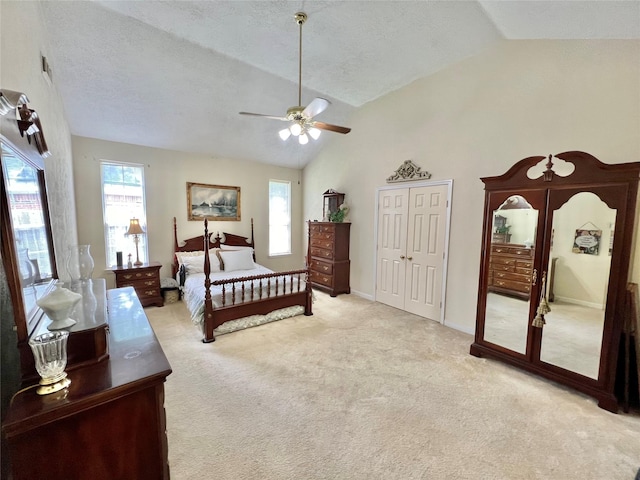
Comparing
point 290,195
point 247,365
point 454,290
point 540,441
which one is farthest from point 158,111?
point 540,441

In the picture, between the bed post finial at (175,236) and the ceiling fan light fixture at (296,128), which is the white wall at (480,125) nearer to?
the ceiling fan light fixture at (296,128)

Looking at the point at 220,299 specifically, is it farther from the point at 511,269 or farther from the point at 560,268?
the point at 560,268

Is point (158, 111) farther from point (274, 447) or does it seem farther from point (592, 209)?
point (592, 209)

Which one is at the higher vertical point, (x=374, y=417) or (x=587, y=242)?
(x=587, y=242)

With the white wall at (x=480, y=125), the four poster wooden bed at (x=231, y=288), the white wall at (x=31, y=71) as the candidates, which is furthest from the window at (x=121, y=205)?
the white wall at (x=480, y=125)

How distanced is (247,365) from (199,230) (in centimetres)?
332

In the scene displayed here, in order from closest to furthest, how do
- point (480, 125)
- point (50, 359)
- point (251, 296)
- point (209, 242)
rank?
point (50, 359)
point (480, 125)
point (251, 296)
point (209, 242)

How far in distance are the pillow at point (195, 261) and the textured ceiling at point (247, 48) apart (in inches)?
79.2

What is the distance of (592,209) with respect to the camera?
2.33m

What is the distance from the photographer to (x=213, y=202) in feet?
17.8

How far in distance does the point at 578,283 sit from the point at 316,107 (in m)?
2.87

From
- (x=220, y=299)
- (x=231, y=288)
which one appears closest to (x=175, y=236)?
(x=231, y=288)

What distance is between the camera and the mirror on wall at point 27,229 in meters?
1.09

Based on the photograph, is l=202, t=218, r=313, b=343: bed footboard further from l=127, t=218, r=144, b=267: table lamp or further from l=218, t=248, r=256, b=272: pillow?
l=127, t=218, r=144, b=267: table lamp
